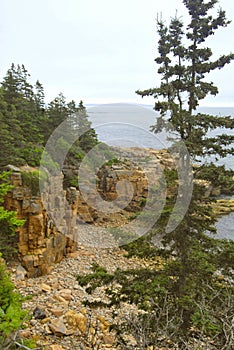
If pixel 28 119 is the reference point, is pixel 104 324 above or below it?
below

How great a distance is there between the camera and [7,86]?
18.0 meters

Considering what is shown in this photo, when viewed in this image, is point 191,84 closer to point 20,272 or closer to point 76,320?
point 76,320

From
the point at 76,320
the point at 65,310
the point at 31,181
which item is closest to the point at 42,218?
the point at 31,181

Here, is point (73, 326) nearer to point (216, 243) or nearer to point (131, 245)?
point (131, 245)

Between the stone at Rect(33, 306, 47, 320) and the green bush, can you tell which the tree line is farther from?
the green bush

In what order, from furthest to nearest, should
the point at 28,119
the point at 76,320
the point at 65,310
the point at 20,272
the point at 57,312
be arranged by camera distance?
the point at 28,119 → the point at 20,272 → the point at 65,310 → the point at 57,312 → the point at 76,320

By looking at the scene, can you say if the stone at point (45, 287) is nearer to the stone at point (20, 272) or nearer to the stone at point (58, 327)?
the stone at point (20, 272)

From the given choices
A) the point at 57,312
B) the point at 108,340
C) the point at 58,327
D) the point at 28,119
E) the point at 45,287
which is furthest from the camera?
the point at 28,119

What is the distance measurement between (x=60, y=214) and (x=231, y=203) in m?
15.1

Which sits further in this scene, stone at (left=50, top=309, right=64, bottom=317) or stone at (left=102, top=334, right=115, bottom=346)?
stone at (left=50, top=309, right=64, bottom=317)

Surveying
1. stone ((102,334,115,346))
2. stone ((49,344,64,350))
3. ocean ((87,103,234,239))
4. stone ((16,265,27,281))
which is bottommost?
stone ((102,334,115,346))

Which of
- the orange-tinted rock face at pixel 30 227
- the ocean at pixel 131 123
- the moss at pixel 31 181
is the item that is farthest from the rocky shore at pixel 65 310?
the ocean at pixel 131 123

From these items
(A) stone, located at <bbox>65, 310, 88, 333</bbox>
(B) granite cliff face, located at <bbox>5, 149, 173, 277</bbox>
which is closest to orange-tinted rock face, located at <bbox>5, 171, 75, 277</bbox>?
(B) granite cliff face, located at <bbox>5, 149, 173, 277</bbox>

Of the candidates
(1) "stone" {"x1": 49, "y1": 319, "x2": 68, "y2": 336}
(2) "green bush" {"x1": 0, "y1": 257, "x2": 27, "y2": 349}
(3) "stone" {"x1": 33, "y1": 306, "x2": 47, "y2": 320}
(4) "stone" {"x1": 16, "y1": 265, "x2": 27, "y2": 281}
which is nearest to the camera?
(2) "green bush" {"x1": 0, "y1": 257, "x2": 27, "y2": 349}
